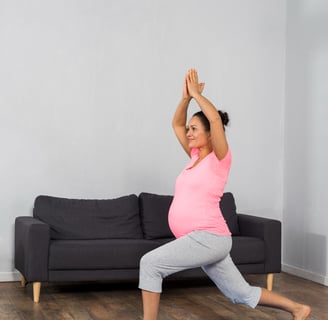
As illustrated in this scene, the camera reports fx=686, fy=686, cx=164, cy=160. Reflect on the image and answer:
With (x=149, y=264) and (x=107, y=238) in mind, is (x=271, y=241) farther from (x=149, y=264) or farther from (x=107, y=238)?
(x=149, y=264)

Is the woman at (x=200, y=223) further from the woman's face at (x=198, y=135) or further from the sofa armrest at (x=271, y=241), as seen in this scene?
the sofa armrest at (x=271, y=241)

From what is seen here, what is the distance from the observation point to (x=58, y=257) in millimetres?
5043

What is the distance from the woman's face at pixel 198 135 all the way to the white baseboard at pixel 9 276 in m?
2.77

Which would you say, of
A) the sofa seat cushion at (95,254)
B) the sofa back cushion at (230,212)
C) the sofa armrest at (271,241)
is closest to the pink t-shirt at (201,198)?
the sofa seat cushion at (95,254)

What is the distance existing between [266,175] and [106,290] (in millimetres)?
2092

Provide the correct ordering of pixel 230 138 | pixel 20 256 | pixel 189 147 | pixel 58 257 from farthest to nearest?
1. pixel 230 138
2. pixel 20 256
3. pixel 58 257
4. pixel 189 147

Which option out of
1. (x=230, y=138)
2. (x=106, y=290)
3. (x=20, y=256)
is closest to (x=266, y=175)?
(x=230, y=138)

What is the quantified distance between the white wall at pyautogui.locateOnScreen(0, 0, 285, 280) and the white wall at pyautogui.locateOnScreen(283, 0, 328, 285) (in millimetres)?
158

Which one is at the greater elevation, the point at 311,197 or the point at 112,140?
the point at 112,140

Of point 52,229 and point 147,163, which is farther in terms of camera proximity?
point 147,163

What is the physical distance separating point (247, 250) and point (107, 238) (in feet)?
3.71

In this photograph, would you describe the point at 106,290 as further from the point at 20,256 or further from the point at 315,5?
the point at 315,5

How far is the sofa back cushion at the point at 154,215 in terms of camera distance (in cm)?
571

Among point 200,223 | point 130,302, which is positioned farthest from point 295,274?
point 200,223
